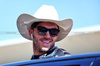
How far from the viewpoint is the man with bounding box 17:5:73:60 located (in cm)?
168

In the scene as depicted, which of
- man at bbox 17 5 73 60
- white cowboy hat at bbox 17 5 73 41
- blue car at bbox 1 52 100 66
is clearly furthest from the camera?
white cowboy hat at bbox 17 5 73 41

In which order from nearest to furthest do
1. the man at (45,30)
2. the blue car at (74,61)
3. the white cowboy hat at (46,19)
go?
the blue car at (74,61) < the man at (45,30) < the white cowboy hat at (46,19)

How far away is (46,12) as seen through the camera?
2.02 metres

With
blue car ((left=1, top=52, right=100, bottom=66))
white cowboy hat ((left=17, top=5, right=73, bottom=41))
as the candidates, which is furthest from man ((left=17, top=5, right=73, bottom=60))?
blue car ((left=1, top=52, right=100, bottom=66))

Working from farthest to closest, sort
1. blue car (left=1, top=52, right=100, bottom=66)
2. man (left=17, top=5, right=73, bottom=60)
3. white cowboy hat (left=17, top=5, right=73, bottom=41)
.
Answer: white cowboy hat (left=17, top=5, right=73, bottom=41)
man (left=17, top=5, right=73, bottom=60)
blue car (left=1, top=52, right=100, bottom=66)

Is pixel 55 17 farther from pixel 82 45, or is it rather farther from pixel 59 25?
pixel 82 45

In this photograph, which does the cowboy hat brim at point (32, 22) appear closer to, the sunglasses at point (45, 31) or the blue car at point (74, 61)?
the sunglasses at point (45, 31)

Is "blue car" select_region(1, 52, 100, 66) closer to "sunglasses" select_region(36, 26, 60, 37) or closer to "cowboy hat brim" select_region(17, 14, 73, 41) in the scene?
"sunglasses" select_region(36, 26, 60, 37)

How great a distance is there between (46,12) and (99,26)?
7.65 feet

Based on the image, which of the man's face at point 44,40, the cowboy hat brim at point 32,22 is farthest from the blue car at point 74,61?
the cowboy hat brim at point 32,22

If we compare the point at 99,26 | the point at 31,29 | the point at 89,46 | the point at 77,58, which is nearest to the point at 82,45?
the point at 89,46

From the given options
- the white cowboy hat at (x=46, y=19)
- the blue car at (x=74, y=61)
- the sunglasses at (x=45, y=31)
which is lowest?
the blue car at (x=74, y=61)

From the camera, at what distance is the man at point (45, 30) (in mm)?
1681

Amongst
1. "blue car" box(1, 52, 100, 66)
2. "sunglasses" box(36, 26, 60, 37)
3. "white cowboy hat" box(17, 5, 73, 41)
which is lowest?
"blue car" box(1, 52, 100, 66)
